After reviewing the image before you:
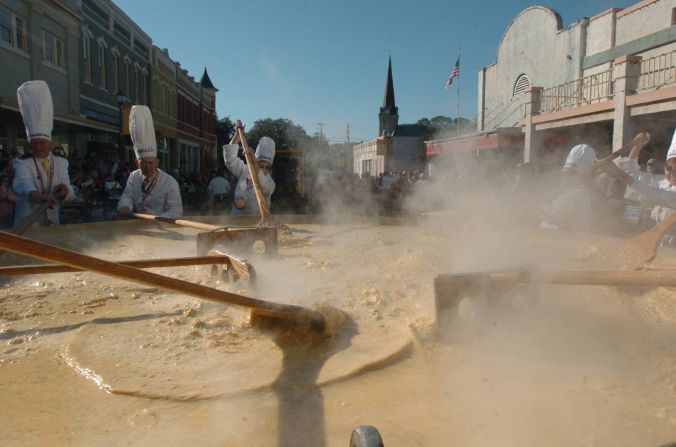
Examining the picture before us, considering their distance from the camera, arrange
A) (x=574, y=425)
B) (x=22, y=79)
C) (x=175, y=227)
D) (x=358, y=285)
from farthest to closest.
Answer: (x=22, y=79), (x=175, y=227), (x=358, y=285), (x=574, y=425)

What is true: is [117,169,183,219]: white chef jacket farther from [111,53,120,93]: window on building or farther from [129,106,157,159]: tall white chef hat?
[111,53,120,93]: window on building

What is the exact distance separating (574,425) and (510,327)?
80 centimetres

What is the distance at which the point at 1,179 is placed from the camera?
7535mm

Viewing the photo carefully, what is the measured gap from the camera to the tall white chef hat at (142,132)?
5367 mm

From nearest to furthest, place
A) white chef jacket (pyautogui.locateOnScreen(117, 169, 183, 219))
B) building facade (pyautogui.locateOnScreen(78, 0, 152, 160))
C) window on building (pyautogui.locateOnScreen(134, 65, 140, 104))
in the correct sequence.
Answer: white chef jacket (pyautogui.locateOnScreen(117, 169, 183, 219))
building facade (pyautogui.locateOnScreen(78, 0, 152, 160))
window on building (pyautogui.locateOnScreen(134, 65, 140, 104))

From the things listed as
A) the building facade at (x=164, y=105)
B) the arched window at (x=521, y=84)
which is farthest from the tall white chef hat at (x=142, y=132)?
the building facade at (x=164, y=105)

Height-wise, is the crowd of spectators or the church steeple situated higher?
the church steeple

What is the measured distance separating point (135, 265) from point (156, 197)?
112 inches

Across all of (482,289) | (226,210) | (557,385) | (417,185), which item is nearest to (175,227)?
(482,289)

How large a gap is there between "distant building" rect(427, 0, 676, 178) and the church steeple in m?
34.6

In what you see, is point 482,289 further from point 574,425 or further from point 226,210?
point 226,210

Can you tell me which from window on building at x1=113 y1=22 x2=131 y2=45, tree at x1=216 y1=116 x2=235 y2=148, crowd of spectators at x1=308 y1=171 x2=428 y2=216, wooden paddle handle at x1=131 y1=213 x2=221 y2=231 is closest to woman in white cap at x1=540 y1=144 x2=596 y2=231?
wooden paddle handle at x1=131 y1=213 x2=221 y2=231

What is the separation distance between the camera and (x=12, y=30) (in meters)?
14.2

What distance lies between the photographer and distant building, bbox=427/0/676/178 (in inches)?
513
